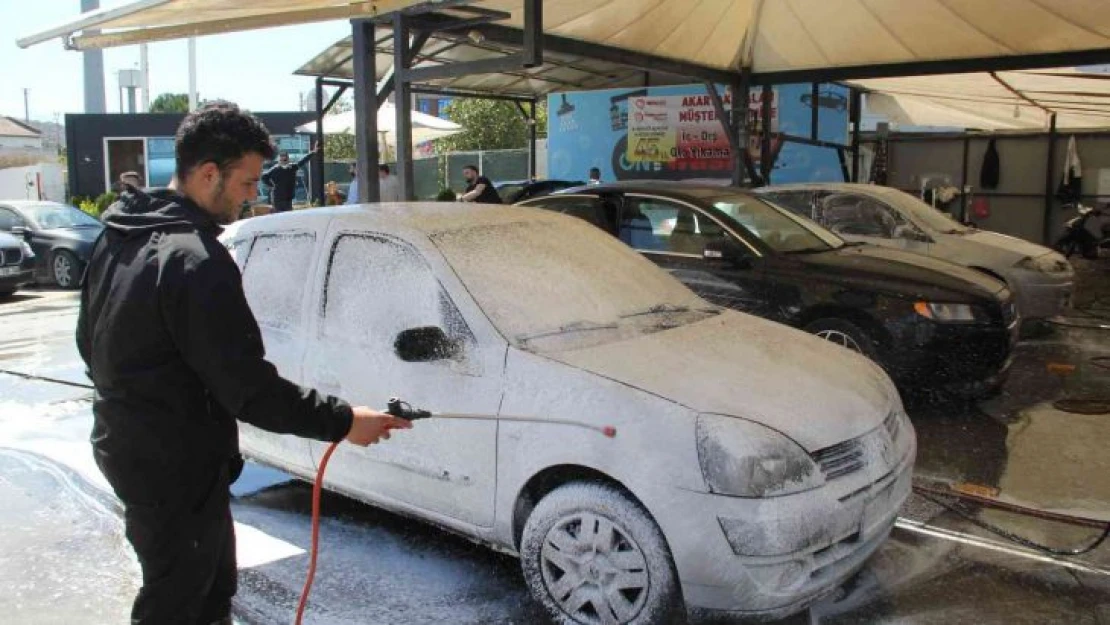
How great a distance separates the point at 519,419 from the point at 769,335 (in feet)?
4.46

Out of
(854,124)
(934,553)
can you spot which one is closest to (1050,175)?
(854,124)

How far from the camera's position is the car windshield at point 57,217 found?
50.1ft

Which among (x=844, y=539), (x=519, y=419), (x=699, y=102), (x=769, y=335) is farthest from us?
(x=699, y=102)

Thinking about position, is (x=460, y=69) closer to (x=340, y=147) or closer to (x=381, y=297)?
(x=381, y=297)

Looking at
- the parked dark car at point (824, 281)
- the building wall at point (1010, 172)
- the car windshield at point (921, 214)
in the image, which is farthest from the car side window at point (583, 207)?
the building wall at point (1010, 172)

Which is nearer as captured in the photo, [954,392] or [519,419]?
[519,419]

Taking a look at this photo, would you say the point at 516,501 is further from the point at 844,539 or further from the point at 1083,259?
the point at 1083,259

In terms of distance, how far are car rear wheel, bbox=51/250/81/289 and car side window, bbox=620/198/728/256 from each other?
11.1 metres

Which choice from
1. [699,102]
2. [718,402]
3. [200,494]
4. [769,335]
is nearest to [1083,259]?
[699,102]

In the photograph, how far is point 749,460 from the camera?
3010 mm

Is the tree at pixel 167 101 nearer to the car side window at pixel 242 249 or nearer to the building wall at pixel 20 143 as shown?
the building wall at pixel 20 143

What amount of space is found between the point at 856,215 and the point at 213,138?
865 cm

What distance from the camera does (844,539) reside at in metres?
3.16

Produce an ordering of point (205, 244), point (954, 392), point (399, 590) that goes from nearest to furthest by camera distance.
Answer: point (205, 244) < point (399, 590) < point (954, 392)
